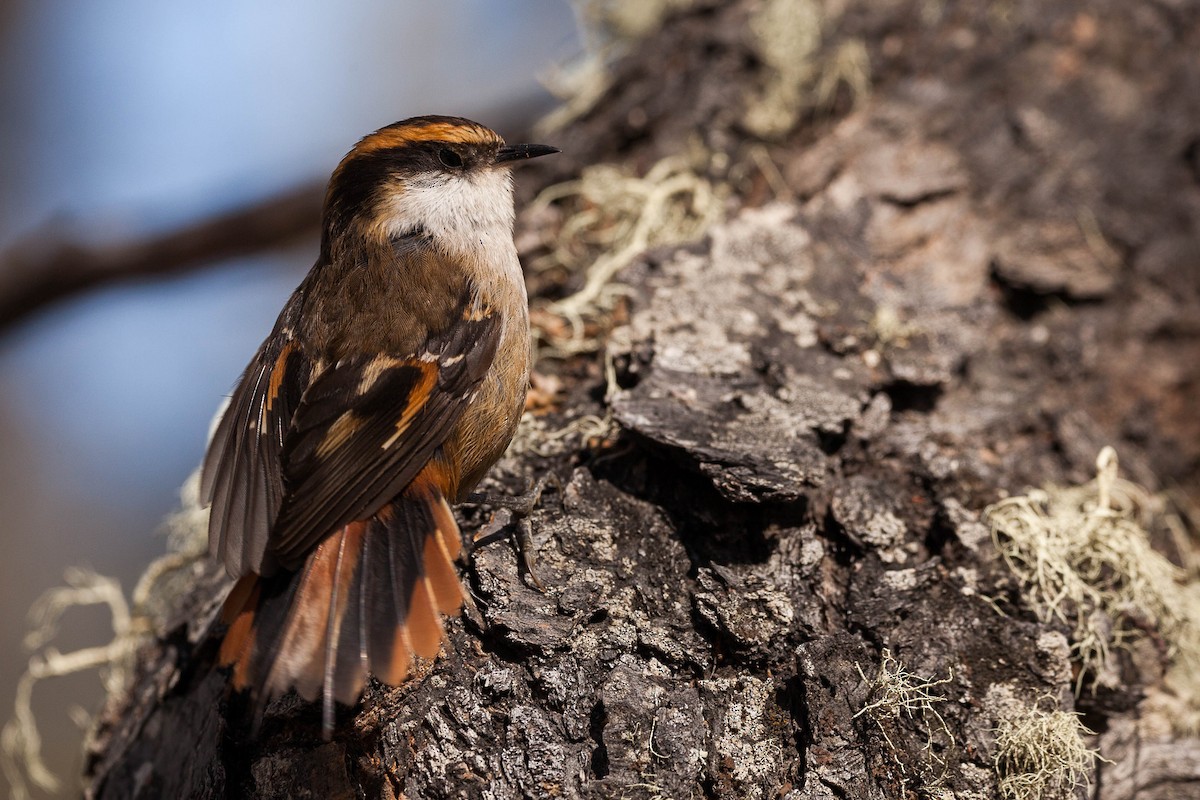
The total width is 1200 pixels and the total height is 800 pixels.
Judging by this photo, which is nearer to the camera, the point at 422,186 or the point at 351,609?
the point at 351,609

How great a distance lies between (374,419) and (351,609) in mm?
576

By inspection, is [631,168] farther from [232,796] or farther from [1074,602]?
[232,796]

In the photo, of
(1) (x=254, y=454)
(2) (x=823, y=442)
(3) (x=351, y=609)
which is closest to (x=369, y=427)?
(1) (x=254, y=454)

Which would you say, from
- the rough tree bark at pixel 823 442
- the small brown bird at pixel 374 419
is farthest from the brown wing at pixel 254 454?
the rough tree bark at pixel 823 442

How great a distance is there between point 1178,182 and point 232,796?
3679 mm

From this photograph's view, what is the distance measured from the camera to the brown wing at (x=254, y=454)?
2.50 meters

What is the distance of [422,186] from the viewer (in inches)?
127

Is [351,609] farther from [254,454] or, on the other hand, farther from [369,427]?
[254,454]

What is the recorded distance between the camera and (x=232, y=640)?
222 centimetres

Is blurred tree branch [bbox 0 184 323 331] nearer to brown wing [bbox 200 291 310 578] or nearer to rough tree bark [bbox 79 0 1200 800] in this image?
rough tree bark [bbox 79 0 1200 800]

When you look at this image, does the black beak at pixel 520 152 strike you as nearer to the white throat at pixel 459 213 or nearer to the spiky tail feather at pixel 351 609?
the white throat at pixel 459 213

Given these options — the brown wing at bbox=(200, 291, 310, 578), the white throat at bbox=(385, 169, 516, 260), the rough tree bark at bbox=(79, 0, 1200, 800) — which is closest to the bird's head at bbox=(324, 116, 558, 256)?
the white throat at bbox=(385, 169, 516, 260)

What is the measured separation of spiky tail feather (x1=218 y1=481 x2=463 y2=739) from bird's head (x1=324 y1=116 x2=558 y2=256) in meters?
1.04

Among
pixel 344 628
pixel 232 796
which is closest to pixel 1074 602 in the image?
pixel 344 628
